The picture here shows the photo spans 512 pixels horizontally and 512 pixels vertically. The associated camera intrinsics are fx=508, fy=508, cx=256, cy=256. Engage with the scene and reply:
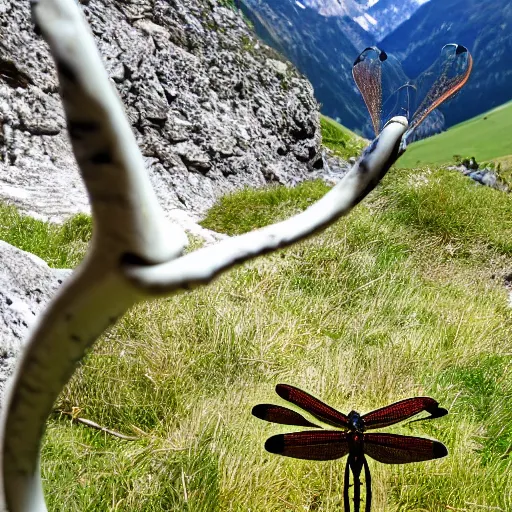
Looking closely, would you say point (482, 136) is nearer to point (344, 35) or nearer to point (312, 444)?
point (344, 35)

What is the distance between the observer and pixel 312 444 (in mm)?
700

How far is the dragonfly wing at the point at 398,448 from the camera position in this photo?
0.70 meters

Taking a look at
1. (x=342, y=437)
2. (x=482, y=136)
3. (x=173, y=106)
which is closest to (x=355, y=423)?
(x=342, y=437)

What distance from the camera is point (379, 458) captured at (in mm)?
716

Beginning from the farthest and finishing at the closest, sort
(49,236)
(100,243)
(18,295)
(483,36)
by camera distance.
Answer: (483,36), (49,236), (18,295), (100,243)

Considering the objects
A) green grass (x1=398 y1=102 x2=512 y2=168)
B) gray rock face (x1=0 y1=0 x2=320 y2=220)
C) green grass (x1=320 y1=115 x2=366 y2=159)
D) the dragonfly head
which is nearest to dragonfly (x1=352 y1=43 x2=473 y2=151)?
the dragonfly head

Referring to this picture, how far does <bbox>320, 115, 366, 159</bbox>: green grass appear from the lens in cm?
537

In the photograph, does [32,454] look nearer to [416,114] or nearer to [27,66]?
[416,114]

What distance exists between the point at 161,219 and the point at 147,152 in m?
3.29

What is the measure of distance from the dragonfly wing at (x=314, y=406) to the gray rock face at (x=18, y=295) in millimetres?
568

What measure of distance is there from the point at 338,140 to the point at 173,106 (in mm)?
2544

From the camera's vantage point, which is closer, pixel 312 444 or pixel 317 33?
pixel 312 444

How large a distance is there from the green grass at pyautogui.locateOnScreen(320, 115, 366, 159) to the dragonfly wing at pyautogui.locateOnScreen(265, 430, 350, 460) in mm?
4750

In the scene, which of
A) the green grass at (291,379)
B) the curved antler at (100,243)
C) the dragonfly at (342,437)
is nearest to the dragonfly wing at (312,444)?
the dragonfly at (342,437)
